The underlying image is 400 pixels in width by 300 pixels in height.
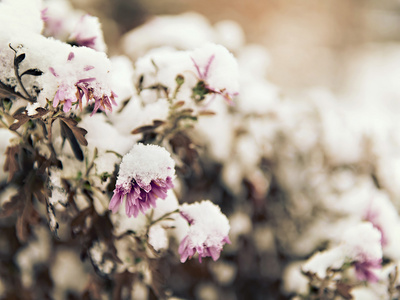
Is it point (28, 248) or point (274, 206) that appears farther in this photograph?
point (274, 206)

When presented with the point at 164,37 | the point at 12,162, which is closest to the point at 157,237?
the point at 12,162

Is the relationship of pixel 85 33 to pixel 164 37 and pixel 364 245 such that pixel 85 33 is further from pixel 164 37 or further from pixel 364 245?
pixel 364 245

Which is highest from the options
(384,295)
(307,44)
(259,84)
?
(259,84)

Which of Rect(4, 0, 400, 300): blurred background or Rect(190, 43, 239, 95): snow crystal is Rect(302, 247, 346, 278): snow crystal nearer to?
Rect(4, 0, 400, 300): blurred background

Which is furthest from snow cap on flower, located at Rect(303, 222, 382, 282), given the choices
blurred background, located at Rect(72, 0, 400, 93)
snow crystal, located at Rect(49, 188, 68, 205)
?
blurred background, located at Rect(72, 0, 400, 93)

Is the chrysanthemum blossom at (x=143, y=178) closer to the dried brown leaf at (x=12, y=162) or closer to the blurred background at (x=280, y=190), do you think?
the dried brown leaf at (x=12, y=162)

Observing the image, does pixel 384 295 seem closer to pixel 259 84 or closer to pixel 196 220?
pixel 196 220

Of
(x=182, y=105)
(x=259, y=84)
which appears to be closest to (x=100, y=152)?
(x=182, y=105)
